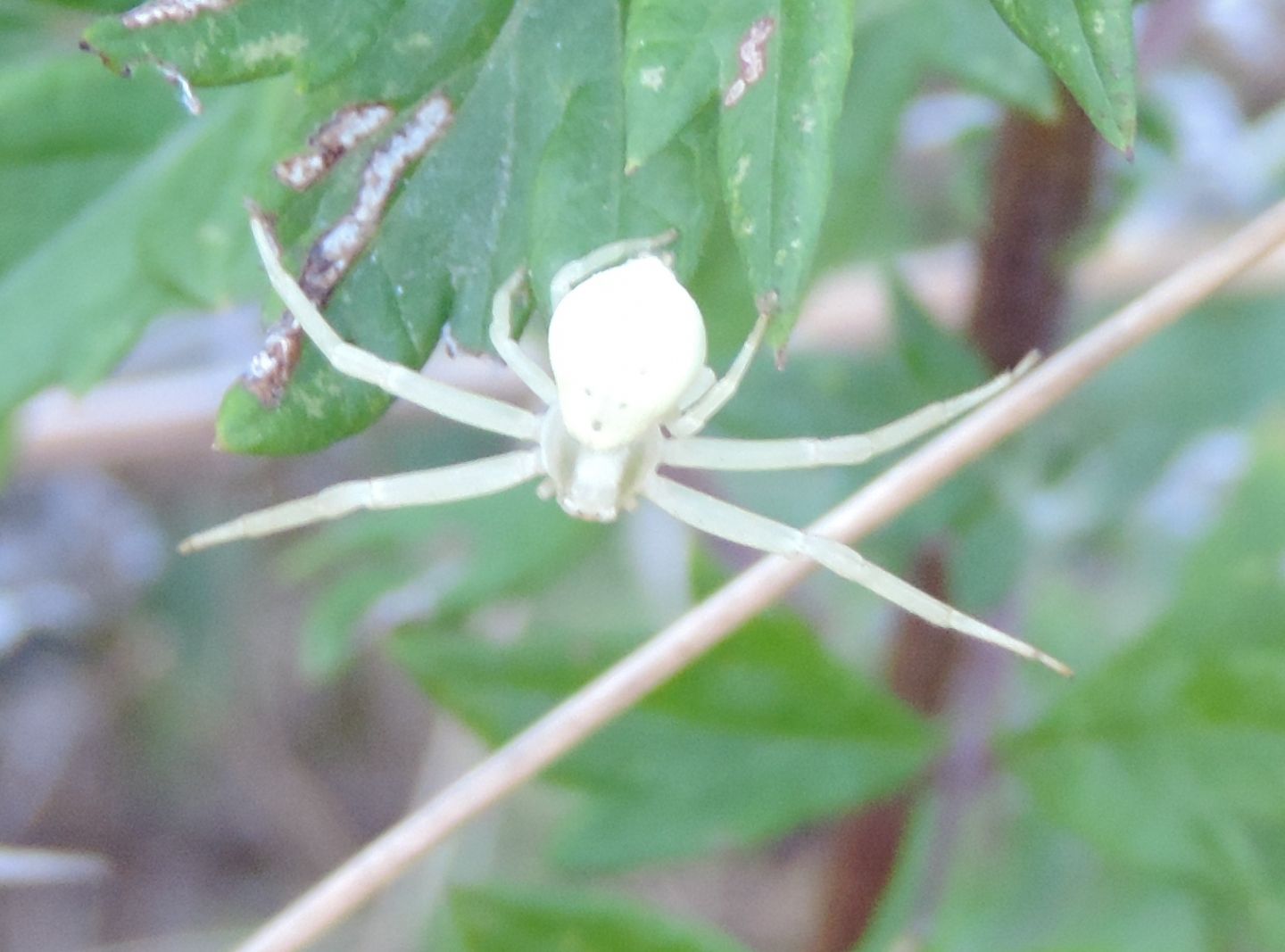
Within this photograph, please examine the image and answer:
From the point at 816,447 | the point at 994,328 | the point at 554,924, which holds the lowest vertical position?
the point at 554,924

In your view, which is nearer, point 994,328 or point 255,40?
point 255,40

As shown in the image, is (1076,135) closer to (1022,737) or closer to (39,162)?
(1022,737)

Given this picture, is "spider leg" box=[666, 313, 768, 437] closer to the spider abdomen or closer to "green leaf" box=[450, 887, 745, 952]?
the spider abdomen

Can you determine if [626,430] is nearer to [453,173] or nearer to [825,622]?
[453,173]

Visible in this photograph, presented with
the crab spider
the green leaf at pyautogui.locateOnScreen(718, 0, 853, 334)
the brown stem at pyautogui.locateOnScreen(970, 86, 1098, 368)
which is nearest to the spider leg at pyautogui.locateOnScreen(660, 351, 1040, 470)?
the crab spider

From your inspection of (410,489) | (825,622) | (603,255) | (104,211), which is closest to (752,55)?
(603,255)

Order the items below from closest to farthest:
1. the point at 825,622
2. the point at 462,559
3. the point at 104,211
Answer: the point at 104,211 < the point at 462,559 < the point at 825,622

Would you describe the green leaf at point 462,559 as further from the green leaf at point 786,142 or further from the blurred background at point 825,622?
the green leaf at point 786,142

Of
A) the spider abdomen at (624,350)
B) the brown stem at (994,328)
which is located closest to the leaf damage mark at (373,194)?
the spider abdomen at (624,350)
